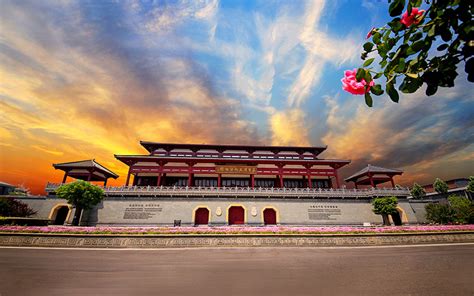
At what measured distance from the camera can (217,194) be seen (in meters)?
21.4

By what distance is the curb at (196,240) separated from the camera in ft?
30.2

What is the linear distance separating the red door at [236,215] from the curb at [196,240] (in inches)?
465

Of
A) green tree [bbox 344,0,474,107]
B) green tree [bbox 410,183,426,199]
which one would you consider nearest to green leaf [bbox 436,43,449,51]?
green tree [bbox 344,0,474,107]

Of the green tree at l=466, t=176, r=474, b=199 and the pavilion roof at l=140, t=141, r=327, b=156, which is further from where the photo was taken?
the green tree at l=466, t=176, r=474, b=199

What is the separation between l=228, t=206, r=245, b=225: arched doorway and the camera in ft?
69.5

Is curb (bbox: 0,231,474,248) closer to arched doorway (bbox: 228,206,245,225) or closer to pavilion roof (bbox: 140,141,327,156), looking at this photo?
arched doorway (bbox: 228,206,245,225)

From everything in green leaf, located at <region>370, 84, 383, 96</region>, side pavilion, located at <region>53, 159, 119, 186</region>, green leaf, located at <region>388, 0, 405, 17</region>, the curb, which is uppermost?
side pavilion, located at <region>53, 159, 119, 186</region>

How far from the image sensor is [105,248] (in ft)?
29.1

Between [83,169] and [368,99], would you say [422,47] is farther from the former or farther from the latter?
[83,169]

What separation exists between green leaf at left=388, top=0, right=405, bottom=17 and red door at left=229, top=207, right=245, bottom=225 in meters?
21.5

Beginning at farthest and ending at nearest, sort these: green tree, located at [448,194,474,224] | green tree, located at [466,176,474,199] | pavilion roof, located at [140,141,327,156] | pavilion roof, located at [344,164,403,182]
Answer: green tree, located at [466,176,474,199], pavilion roof, located at [140,141,327,156], pavilion roof, located at [344,164,403,182], green tree, located at [448,194,474,224]

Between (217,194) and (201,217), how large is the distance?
3.00 m

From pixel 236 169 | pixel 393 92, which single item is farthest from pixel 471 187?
pixel 393 92

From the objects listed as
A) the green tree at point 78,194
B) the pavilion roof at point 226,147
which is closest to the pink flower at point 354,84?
the green tree at point 78,194
